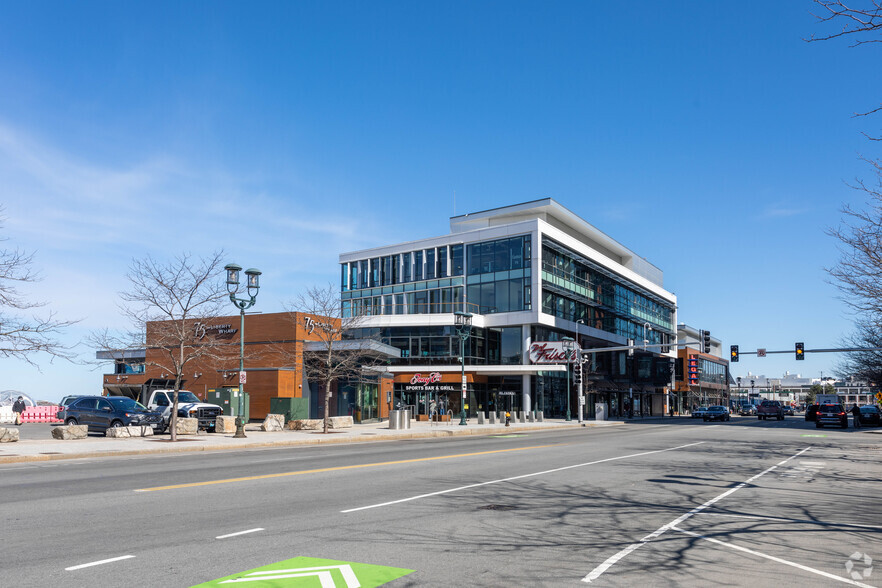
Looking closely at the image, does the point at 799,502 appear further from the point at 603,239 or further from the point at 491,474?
the point at 603,239

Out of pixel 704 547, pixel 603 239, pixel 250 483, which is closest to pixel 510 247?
pixel 603 239

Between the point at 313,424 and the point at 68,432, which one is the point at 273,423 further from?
the point at 68,432

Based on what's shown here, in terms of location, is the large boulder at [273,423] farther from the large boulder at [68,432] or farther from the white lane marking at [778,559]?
the white lane marking at [778,559]

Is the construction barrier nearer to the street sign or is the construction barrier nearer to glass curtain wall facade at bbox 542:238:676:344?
glass curtain wall facade at bbox 542:238:676:344

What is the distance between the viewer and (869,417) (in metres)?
56.1

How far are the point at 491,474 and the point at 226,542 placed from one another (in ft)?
27.4

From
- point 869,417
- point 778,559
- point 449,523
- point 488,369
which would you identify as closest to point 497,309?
point 488,369

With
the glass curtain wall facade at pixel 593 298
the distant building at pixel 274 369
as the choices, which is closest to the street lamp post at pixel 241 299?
the distant building at pixel 274 369

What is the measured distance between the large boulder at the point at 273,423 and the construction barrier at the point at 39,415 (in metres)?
19.3

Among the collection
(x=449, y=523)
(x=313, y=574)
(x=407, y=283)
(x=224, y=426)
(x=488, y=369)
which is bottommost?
(x=224, y=426)

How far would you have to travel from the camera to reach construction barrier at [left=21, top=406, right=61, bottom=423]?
46322mm

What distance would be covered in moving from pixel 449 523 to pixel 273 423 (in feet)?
91.8

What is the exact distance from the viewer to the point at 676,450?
23656 mm

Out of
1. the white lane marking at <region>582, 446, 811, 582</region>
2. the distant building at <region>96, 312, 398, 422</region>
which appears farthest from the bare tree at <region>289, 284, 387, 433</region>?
the white lane marking at <region>582, 446, 811, 582</region>
